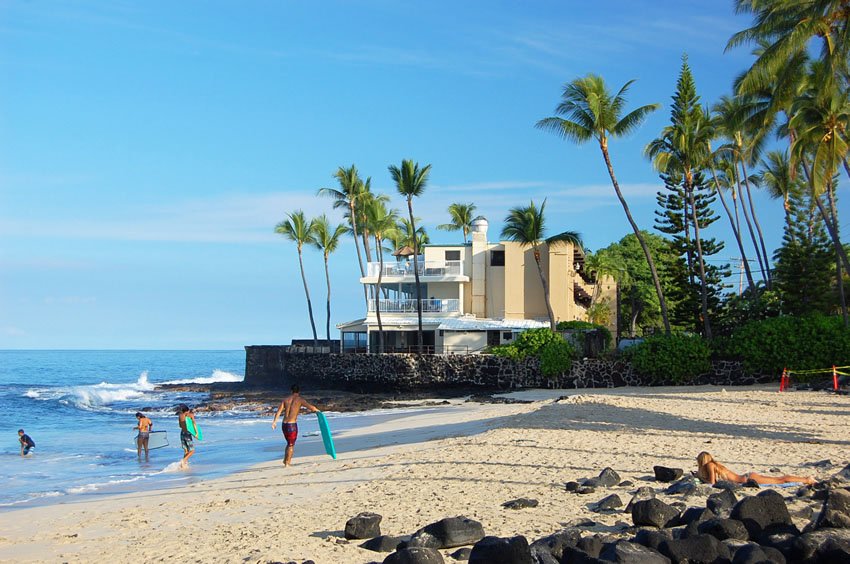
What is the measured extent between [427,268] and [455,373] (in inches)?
357

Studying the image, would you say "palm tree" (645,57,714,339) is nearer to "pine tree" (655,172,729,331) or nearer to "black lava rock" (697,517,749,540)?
"pine tree" (655,172,729,331)

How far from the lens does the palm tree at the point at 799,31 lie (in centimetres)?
2236

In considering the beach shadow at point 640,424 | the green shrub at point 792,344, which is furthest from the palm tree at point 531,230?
the beach shadow at point 640,424

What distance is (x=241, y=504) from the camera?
33.4 feet

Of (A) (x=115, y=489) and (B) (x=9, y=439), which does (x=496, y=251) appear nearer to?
(B) (x=9, y=439)

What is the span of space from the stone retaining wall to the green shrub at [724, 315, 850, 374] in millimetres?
607

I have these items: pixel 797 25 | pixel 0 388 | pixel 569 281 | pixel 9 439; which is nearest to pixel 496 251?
pixel 569 281

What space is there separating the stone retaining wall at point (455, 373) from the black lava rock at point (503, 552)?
27290mm

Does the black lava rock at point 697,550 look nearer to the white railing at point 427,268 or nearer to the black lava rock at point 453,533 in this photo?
the black lava rock at point 453,533

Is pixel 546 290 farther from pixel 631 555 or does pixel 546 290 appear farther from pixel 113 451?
pixel 631 555

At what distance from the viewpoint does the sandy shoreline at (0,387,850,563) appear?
7.95 meters

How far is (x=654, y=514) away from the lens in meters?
7.03

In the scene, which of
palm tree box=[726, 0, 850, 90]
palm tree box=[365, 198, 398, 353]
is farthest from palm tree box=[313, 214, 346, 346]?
palm tree box=[726, 0, 850, 90]

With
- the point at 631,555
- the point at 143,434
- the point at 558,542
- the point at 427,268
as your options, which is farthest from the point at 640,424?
the point at 427,268
